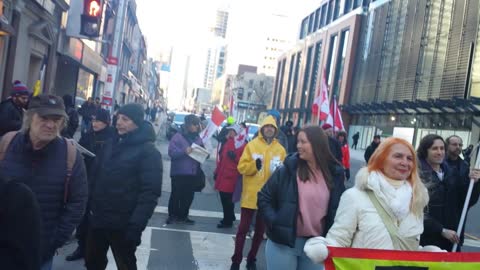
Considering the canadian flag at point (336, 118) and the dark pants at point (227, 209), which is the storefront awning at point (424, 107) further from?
the dark pants at point (227, 209)

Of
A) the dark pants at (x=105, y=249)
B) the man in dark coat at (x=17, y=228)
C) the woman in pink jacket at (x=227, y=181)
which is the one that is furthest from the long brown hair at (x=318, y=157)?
the woman in pink jacket at (x=227, y=181)

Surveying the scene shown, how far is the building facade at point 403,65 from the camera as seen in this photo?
32.4m

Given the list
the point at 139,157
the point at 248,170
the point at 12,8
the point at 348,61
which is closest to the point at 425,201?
the point at 139,157

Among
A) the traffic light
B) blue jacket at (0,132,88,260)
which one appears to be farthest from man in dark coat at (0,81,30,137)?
the traffic light

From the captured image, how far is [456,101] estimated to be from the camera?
1229 inches

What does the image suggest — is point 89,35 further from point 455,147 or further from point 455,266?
point 455,266

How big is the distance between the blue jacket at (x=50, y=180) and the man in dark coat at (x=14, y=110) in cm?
390

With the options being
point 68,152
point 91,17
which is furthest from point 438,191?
point 91,17

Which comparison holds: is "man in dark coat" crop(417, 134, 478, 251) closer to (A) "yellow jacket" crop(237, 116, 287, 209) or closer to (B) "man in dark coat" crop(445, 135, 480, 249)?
(B) "man in dark coat" crop(445, 135, 480, 249)

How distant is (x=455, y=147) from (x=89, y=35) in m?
18.5

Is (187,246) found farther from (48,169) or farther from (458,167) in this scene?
(48,169)

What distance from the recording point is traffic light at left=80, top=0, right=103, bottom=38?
71.6ft

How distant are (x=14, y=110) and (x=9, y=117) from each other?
0.43ft

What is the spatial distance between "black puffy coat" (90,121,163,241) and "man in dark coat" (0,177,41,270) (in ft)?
6.57
